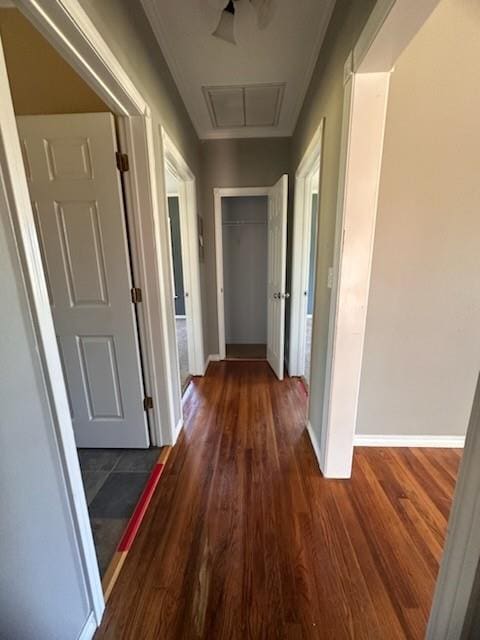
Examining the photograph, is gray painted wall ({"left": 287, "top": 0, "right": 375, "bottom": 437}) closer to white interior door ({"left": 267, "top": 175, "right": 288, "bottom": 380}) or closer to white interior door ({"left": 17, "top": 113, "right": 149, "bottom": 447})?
white interior door ({"left": 267, "top": 175, "right": 288, "bottom": 380})

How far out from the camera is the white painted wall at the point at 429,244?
1.42 m

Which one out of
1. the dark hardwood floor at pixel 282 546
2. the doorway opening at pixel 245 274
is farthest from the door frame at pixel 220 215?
the dark hardwood floor at pixel 282 546

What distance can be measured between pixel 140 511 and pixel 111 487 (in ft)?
0.91

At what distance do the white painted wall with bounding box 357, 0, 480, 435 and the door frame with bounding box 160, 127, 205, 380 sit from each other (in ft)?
5.62

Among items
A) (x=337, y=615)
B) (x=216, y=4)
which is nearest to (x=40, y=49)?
(x=216, y=4)

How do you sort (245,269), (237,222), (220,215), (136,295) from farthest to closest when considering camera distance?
(245,269) → (237,222) → (220,215) → (136,295)

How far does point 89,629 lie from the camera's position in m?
0.95

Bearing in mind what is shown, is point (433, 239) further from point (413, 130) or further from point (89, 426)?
point (89, 426)

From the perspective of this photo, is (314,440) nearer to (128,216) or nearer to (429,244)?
(429,244)

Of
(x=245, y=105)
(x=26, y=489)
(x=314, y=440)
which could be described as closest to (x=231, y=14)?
(x=245, y=105)

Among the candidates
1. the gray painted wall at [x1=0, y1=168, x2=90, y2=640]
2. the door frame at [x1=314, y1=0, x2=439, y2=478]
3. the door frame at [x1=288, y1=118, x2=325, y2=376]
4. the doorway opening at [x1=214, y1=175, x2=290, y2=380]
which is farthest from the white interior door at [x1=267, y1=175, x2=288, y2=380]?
the gray painted wall at [x1=0, y1=168, x2=90, y2=640]

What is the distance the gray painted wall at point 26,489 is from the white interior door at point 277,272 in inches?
87.9

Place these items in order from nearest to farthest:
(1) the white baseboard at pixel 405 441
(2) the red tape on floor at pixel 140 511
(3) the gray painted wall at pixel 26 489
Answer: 1. (3) the gray painted wall at pixel 26 489
2. (2) the red tape on floor at pixel 140 511
3. (1) the white baseboard at pixel 405 441

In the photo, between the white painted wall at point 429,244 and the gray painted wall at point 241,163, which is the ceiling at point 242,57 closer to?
the gray painted wall at point 241,163
